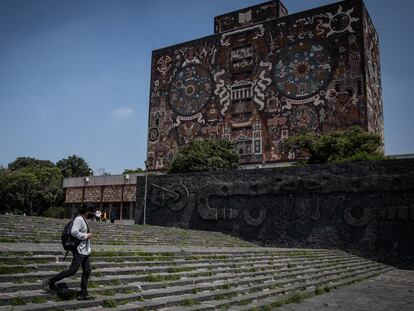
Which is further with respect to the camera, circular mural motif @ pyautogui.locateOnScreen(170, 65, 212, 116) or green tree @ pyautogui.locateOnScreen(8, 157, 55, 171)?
green tree @ pyautogui.locateOnScreen(8, 157, 55, 171)

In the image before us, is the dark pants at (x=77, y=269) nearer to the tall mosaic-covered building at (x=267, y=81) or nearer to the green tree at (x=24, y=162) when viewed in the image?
the tall mosaic-covered building at (x=267, y=81)

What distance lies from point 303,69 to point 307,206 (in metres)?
14.7

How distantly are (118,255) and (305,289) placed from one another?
401cm

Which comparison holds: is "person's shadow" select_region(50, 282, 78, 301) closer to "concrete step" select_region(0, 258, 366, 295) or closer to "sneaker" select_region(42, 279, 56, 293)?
"sneaker" select_region(42, 279, 56, 293)

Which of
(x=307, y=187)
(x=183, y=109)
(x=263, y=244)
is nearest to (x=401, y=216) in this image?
(x=307, y=187)

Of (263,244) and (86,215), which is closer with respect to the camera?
(86,215)

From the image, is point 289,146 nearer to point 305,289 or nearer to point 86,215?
point 305,289

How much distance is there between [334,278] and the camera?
10.2 meters

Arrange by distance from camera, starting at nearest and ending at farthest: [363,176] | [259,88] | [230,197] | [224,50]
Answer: [363,176] → [230,197] → [259,88] → [224,50]

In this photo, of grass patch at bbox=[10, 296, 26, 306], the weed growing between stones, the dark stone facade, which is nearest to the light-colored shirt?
grass patch at bbox=[10, 296, 26, 306]

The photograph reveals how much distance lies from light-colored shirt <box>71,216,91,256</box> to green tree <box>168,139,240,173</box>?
21.6 meters

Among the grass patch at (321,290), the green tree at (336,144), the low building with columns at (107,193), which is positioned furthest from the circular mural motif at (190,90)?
the grass patch at (321,290)

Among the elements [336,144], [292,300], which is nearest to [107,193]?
[336,144]

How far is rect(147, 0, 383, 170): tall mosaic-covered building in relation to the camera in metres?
27.2
